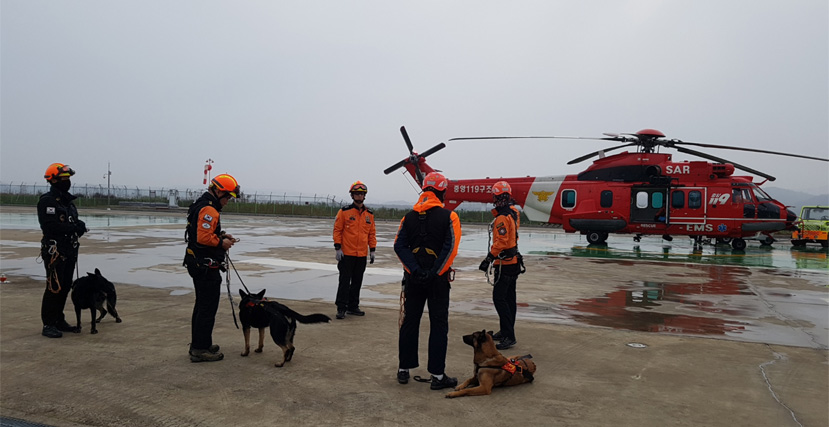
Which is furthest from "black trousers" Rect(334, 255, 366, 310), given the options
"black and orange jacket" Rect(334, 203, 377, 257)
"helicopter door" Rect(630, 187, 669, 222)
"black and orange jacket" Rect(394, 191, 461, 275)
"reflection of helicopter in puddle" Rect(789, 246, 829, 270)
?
"helicopter door" Rect(630, 187, 669, 222)

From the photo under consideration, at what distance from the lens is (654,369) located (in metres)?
4.87

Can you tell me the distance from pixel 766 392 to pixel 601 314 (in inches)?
127

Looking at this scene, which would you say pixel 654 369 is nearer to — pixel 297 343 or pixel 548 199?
pixel 297 343

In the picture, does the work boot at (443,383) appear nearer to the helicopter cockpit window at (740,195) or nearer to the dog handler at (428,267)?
the dog handler at (428,267)

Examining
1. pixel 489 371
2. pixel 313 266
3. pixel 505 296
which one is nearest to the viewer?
pixel 489 371

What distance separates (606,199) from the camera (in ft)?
59.5

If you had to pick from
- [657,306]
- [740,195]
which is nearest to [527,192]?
[740,195]

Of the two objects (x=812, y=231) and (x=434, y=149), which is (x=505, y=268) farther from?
(x=812, y=231)

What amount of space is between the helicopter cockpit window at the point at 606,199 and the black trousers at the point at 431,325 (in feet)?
49.2

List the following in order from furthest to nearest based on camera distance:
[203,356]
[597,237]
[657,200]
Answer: [597,237] < [657,200] < [203,356]

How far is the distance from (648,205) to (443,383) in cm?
1551

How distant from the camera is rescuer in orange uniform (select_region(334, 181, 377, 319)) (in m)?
7.29

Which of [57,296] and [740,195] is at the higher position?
[740,195]

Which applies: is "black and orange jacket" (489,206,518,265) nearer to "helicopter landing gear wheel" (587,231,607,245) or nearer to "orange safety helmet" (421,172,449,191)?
"orange safety helmet" (421,172,449,191)
